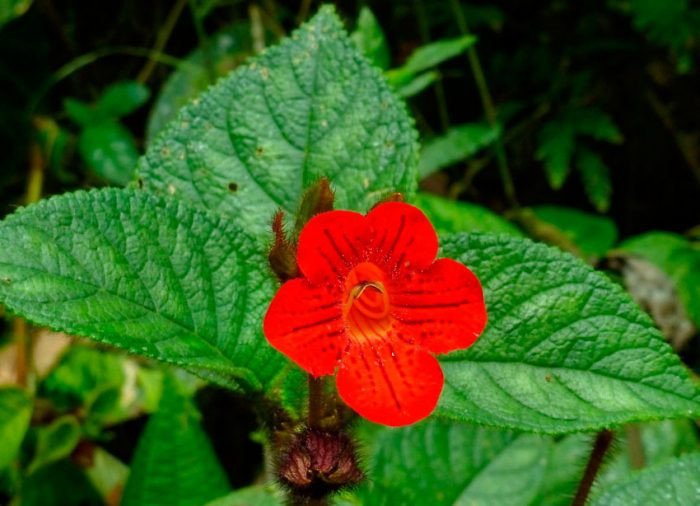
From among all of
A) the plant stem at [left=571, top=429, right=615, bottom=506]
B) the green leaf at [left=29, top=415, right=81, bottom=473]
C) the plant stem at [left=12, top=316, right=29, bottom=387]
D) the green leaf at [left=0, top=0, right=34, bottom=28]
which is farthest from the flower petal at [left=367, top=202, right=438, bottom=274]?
the green leaf at [left=0, top=0, right=34, bottom=28]

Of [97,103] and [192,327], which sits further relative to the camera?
[97,103]

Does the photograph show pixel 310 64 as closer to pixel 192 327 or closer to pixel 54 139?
pixel 192 327

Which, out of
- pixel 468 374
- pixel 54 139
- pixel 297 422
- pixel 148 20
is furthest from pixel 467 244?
pixel 148 20

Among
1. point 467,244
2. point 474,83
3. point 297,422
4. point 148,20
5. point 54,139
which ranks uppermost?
point 148,20

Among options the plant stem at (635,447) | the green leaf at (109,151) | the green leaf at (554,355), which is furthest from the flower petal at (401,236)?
the green leaf at (109,151)

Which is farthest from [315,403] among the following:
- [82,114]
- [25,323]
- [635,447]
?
[82,114]
